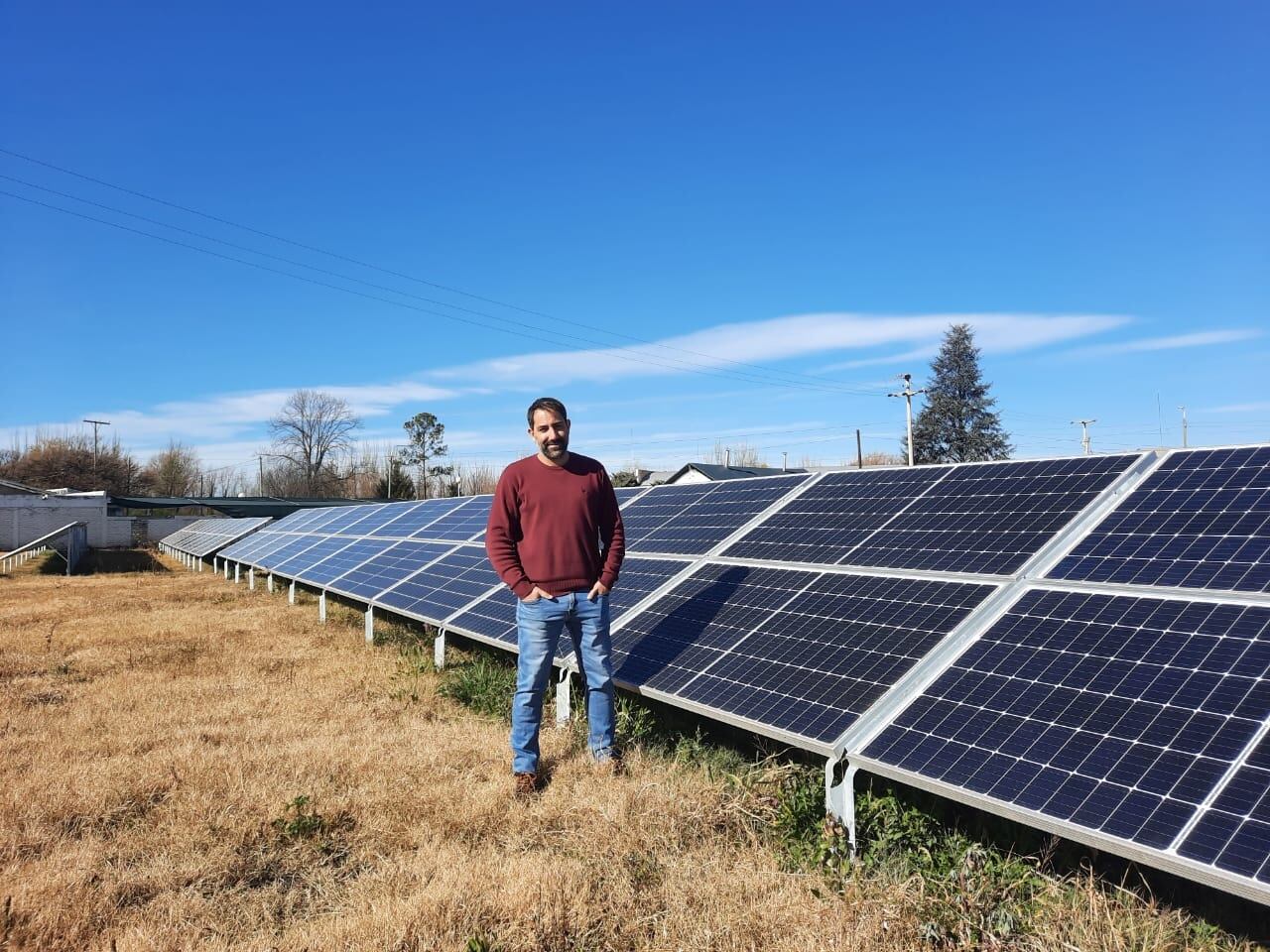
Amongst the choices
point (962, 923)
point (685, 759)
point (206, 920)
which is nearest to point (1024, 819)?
point (962, 923)

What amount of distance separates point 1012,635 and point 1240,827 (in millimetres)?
1851

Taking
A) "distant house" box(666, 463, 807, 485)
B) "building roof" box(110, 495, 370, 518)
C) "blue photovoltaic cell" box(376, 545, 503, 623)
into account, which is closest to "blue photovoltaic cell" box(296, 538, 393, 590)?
"blue photovoltaic cell" box(376, 545, 503, 623)

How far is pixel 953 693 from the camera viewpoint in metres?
4.73

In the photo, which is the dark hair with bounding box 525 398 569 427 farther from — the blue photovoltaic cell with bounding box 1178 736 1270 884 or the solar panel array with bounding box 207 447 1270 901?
the blue photovoltaic cell with bounding box 1178 736 1270 884

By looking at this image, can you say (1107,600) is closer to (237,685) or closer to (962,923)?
(962,923)

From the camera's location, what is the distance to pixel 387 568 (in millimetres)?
13609

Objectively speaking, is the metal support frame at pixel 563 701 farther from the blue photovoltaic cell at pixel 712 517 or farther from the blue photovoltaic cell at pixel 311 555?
the blue photovoltaic cell at pixel 311 555

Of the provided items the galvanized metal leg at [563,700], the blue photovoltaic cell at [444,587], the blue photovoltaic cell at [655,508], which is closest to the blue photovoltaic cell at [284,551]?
the blue photovoltaic cell at [444,587]

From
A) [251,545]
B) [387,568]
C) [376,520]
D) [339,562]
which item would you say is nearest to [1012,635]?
[387,568]

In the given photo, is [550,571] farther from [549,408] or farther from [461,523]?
[461,523]

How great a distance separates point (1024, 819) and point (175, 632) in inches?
534

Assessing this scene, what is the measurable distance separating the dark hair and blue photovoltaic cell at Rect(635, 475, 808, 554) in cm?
319

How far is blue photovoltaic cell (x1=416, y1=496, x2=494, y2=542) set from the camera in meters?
14.0

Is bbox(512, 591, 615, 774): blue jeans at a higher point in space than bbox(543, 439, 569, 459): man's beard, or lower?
lower
